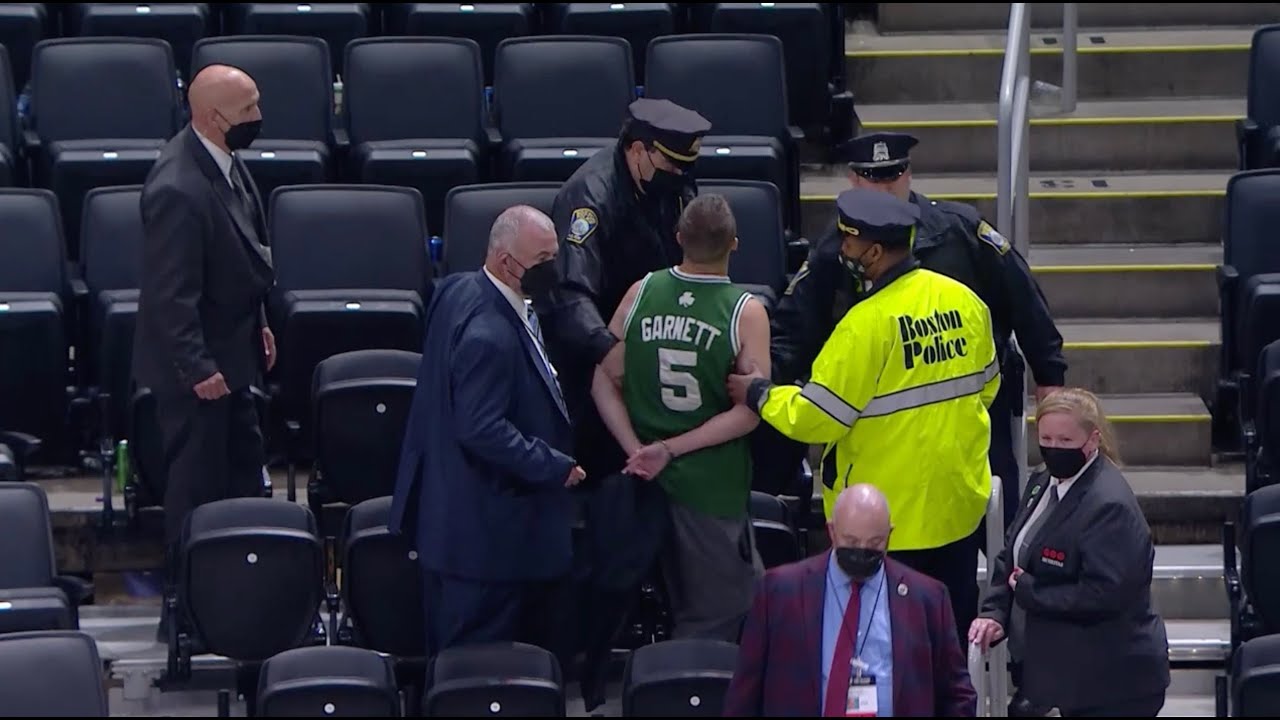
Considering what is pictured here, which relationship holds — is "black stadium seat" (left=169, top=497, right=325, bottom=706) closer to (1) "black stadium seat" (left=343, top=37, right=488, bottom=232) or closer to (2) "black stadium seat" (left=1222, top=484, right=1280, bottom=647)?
(1) "black stadium seat" (left=343, top=37, right=488, bottom=232)

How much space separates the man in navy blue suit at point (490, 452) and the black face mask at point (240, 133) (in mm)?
840

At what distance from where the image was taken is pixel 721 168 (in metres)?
7.18

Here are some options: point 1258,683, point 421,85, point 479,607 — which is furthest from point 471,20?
point 1258,683

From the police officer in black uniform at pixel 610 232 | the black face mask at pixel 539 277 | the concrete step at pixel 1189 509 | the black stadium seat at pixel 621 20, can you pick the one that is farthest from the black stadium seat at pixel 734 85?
the black face mask at pixel 539 277

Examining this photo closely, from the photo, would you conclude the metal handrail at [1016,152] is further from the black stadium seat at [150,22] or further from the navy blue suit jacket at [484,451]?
the black stadium seat at [150,22]

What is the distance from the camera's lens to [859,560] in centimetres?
459

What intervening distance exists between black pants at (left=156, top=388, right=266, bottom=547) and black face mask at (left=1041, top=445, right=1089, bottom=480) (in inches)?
82.8

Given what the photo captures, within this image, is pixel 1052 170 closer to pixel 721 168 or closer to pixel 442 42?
pixel 721 168

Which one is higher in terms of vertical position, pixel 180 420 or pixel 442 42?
pixel 442 42

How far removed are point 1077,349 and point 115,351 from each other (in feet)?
9.27

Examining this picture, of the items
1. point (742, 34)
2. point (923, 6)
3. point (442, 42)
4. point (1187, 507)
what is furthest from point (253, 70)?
point (1187, 507)

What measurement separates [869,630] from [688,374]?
38.5 inches

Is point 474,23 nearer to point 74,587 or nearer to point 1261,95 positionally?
point 1261,95

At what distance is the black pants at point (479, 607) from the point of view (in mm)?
5492
